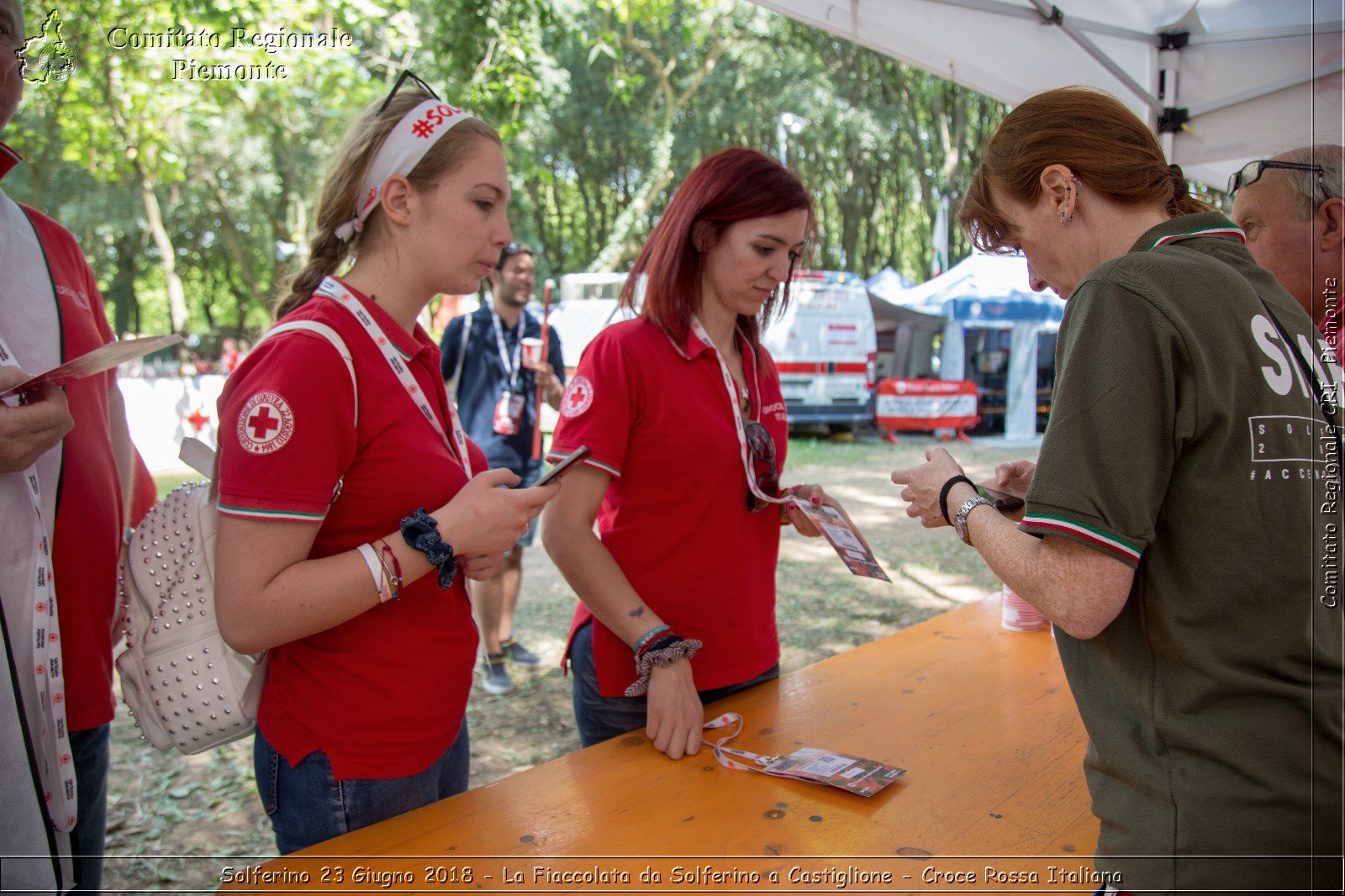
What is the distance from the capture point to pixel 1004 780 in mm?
1554

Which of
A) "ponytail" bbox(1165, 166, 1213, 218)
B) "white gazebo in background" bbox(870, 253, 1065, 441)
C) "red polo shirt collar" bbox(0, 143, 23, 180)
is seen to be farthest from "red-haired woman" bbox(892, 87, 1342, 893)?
"white gazebo in background" bbox(870, 253, 1065, 441)

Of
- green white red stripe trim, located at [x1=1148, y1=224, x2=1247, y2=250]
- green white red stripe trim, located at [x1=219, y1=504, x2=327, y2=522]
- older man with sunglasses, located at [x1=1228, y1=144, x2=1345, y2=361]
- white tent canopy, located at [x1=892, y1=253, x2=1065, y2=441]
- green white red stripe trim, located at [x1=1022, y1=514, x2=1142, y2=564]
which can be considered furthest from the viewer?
white tent canopy, located at [x1=892, y1=253, x2=1065, y2=441]

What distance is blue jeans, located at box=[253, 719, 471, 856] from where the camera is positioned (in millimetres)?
1377

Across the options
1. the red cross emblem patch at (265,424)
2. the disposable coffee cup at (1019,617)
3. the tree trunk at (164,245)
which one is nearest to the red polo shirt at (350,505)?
the red cross emblem patch at (265,424)

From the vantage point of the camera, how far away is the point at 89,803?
1678 mm

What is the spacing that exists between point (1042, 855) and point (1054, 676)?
31.7 inches

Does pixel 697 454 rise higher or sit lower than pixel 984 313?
lower

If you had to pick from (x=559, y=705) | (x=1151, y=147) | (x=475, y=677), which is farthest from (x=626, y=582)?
(x=475, y=677)

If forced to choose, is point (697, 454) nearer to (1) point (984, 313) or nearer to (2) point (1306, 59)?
(2) point (1306, 59)

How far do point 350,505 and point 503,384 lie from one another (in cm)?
355

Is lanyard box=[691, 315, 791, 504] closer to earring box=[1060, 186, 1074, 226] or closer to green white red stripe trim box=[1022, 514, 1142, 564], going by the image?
earring box=[1060, 186, 1074, 226]

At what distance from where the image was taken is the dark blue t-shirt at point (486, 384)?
4812mm

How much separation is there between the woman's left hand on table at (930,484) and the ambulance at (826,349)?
1276 cm

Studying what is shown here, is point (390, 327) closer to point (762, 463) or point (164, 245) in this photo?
point (762, 463)
